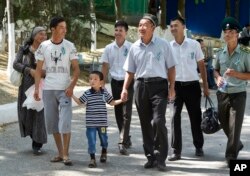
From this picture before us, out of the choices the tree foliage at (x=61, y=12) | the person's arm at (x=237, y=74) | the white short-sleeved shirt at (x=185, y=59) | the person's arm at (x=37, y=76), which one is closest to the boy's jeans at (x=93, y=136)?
the person's arm at (x=37, y=76)

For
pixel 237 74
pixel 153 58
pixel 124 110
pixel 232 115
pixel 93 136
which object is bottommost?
pixel 93 136

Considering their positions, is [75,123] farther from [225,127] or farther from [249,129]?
[225,127]

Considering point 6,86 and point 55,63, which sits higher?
point 55,63

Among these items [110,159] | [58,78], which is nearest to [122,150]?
[110,159]

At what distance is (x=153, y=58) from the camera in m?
6.34

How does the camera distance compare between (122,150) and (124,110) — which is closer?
(122,150)

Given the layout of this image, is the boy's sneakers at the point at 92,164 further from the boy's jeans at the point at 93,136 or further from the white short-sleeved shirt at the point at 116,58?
the white short-sleeved shirt at the point at 116,58

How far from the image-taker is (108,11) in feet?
91.7

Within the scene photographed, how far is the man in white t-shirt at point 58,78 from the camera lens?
6.59 metres

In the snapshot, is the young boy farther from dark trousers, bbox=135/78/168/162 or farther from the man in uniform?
the man in uniform

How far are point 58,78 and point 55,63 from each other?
19 centimetres

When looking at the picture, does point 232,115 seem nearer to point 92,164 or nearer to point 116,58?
point 92,164

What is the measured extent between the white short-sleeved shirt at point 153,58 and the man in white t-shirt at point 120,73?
35.7 inches

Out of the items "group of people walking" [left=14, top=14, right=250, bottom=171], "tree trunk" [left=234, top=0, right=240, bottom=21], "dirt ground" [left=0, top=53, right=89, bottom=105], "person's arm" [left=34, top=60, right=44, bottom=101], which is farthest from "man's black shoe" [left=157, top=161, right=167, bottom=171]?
"tree trunk" [left=234, top=0, right=240, bottom=21]
